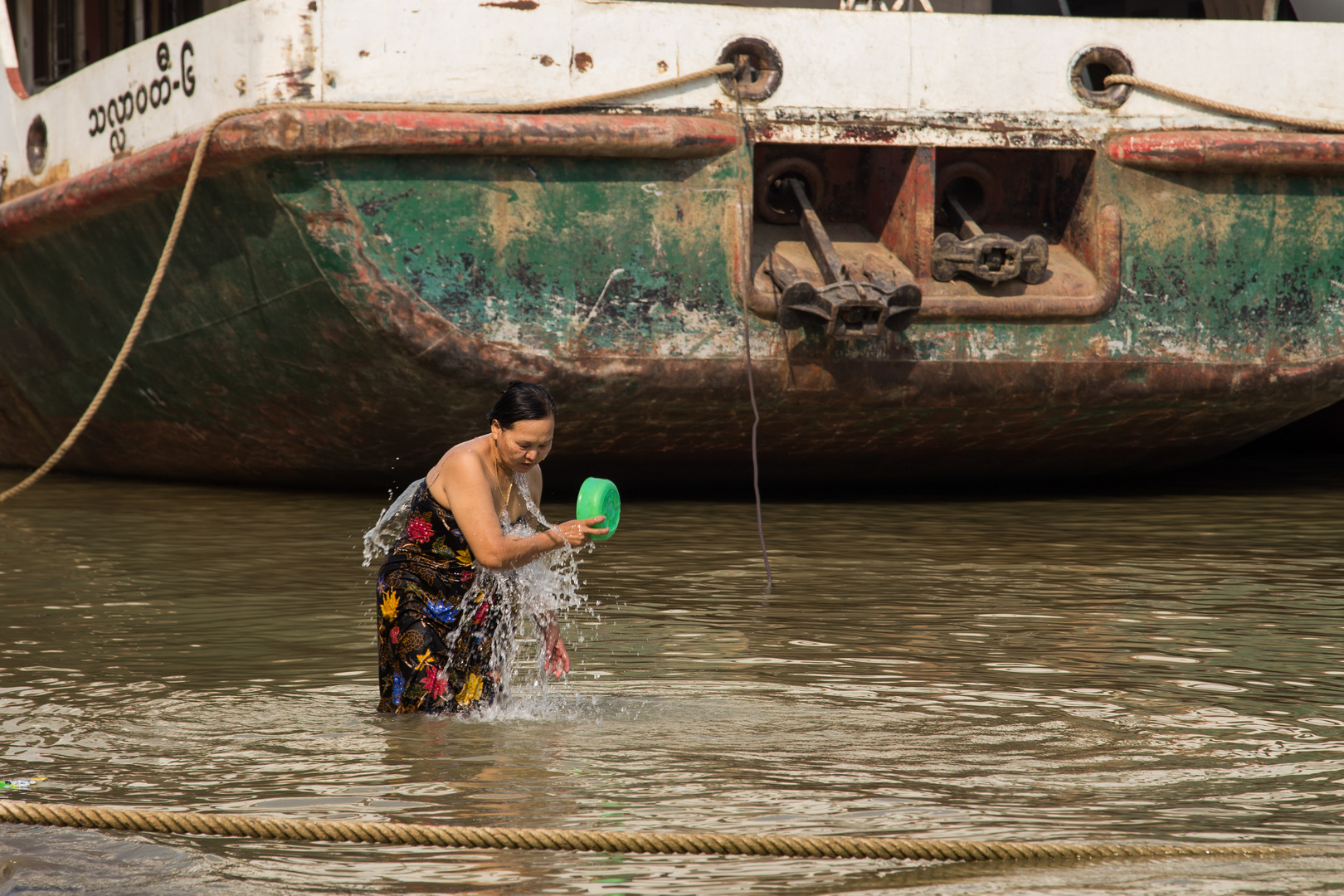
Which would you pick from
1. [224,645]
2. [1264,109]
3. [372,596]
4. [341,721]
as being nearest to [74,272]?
[372,596]

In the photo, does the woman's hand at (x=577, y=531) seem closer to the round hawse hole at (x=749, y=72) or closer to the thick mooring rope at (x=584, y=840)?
the thick mooring rope at (x=584, y=840)

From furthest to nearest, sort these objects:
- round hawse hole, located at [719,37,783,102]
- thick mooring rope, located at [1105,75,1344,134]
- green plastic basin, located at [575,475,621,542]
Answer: thick mooring rope, located at [1105,75,1344,134]
round hawse hole, located at [719,37,783,102]
green plastic basin, located at [575,475,621,542]

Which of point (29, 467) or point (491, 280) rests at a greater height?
point (491, 280)

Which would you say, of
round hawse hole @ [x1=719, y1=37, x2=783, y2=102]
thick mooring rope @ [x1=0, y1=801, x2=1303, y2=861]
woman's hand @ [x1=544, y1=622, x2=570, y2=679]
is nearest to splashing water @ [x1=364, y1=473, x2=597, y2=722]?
woman's hand @ [x1=544, y1=622, x2=570, y2=679]

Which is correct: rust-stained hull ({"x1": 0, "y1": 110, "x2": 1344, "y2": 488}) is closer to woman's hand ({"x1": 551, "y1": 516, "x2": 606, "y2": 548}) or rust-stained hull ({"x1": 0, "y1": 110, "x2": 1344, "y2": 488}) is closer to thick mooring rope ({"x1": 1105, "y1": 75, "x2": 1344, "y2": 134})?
thick mooring rope ({"x1": 1105, "y1": 75, "x2": 1344, "y2": 134})

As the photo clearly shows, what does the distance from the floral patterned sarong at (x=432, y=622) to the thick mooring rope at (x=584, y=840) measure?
0.93 meters

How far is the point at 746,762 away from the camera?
3.38m

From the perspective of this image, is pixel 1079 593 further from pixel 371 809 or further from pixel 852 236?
pixel 371 809

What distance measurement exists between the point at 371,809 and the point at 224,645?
1.70 metres

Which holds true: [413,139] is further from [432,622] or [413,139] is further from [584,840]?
[584,840]

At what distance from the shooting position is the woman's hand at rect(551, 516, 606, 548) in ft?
12.3

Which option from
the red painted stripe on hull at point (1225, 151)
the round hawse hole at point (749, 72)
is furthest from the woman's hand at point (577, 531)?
the red painted stripe on hull at point (1225, 151)

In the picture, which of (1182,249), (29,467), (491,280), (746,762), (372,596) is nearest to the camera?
(746,762)

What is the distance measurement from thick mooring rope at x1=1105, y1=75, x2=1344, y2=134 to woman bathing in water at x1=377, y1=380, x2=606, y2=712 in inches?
163
